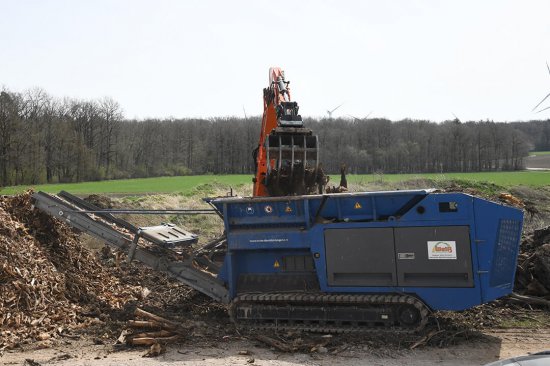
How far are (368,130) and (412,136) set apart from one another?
5.99m

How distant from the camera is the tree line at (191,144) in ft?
186

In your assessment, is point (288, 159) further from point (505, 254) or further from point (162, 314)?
point (505, 254)

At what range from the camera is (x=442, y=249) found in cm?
791

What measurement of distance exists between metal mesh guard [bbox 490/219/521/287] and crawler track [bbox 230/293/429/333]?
1.16m

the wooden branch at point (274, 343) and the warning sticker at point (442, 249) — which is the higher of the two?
the warning sticker at point (442, 249)

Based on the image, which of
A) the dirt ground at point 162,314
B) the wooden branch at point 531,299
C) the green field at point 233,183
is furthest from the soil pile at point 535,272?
the green field at point 233,183

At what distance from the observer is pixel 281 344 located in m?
7.84

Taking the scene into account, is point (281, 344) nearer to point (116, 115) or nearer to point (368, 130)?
point (368, 130)

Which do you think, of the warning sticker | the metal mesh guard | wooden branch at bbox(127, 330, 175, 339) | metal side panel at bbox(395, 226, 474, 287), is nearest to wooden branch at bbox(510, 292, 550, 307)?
the metal mesh guard

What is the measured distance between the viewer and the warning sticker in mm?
7859

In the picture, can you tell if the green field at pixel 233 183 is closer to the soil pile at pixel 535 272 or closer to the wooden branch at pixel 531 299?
the soil pile at pixel 535 272

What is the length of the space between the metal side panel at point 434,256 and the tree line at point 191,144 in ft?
159

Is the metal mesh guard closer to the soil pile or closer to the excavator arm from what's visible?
the soil pile

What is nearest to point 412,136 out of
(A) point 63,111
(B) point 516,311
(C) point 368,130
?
(C) point 368,130
